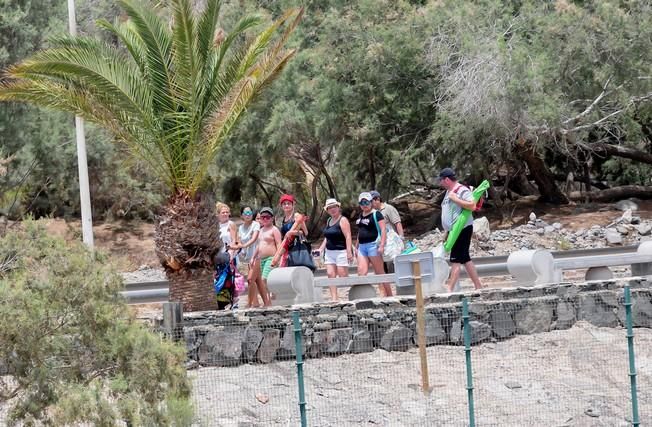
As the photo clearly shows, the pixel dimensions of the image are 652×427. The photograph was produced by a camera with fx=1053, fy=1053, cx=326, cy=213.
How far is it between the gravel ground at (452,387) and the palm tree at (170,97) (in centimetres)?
178

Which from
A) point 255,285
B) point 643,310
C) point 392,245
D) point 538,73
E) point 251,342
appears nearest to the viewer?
point 251,342

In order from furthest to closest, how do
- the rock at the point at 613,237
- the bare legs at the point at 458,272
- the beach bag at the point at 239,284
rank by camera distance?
the rock at the point at 613,237, the beach bag at the point at 239,284, the bare legs at the point at 458,272

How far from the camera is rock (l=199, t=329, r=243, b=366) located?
11727mm

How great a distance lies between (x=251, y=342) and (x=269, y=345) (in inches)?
8.4

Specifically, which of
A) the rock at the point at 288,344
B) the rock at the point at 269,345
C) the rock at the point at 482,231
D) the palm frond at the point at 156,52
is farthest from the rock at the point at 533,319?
the rock at the point at 482,231

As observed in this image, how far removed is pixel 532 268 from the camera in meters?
14.0

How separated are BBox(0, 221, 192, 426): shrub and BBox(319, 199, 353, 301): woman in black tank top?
5.95m

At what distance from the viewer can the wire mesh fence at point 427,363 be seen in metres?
11.4

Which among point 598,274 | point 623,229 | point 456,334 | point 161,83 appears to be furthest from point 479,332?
point 623,229

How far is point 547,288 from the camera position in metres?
13.7

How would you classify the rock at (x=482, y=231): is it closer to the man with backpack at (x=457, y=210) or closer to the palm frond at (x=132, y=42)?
the man with backpack at (x=457, y=210)

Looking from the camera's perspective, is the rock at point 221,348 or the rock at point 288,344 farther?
the rock at point 288,344

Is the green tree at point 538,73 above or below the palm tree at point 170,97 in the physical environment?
above

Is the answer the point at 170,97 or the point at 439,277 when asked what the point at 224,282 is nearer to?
the point at 170,97
